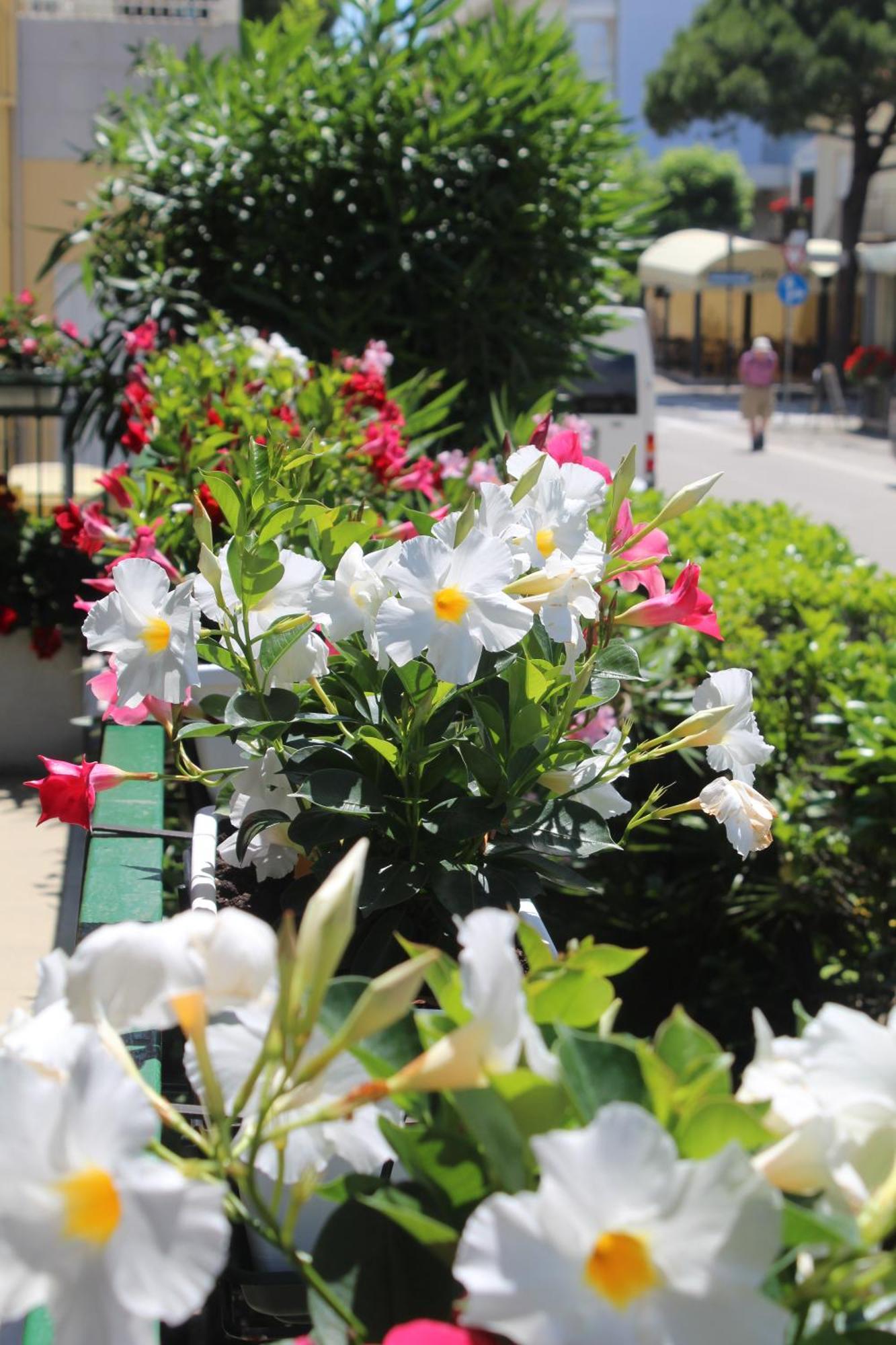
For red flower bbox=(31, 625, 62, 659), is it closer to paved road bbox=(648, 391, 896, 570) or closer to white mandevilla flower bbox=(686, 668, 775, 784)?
white mandevilla flower bbox=(686, 668, 775, 784)

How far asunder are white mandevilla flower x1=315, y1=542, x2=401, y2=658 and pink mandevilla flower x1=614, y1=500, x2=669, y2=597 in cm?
27

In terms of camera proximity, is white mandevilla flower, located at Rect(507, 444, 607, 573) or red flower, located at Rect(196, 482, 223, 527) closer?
white mandevilla flower, located at Rect(507, 444, 607, 573)

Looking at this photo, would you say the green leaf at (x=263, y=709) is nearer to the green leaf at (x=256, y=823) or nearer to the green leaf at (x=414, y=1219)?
the green leaf at (x=256, y=823)

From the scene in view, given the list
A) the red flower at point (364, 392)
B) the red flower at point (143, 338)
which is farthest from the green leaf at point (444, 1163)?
the red flower at point (143, 338)

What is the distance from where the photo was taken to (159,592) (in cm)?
147

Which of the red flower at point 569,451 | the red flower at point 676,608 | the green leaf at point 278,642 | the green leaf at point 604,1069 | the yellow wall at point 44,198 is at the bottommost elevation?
the green leaf at point 604,1069

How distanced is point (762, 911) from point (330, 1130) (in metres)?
3.26

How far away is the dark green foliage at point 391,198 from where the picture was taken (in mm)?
5984

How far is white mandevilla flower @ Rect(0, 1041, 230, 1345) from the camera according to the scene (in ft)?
2.22

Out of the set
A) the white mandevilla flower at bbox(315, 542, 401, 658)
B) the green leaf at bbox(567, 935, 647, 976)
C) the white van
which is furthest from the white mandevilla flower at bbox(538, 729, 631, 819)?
the white van

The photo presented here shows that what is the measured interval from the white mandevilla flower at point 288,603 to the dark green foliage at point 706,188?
176 ft

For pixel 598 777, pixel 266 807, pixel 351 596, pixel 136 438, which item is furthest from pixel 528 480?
pixel 136 438

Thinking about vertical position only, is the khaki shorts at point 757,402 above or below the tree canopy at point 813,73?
below

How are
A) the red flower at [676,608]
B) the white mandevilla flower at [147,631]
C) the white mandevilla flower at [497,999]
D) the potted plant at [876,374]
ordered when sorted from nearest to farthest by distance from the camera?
the white mandevilla flower at [497,999] → the white mandevilla flower at [147,631] → the red flower at [676,608] → the potted plant at [876,374]
